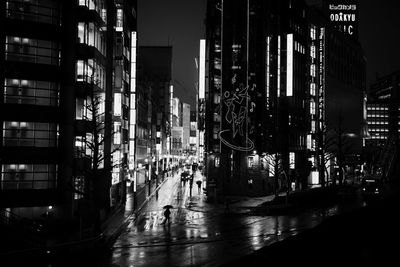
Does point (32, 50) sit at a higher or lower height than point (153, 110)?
lower

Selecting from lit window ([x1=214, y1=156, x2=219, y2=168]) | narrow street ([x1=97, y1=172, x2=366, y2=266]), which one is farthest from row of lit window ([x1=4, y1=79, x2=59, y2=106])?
lit window ([x1=214, y1=156, x2=219, y2=168])

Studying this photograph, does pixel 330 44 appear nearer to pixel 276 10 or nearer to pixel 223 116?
pixel 276 10

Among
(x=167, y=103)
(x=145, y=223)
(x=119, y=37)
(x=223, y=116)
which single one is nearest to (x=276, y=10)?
(x=223, y=116)

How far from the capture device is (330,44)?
4033 inches

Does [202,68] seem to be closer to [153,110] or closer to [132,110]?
[132,110]

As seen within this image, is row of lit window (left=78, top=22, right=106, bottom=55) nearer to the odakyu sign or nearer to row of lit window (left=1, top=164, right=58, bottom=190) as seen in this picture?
row of lit window (left=1, top=164, right=58, bottom=190)

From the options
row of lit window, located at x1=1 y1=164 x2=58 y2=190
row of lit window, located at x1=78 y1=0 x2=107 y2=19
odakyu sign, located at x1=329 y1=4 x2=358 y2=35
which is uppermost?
odakyu sign, located at x1=329 y1=4 x2=358 y2=35

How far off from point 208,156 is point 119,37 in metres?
23.2

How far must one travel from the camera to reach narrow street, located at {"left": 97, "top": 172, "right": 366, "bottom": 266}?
24.9 m

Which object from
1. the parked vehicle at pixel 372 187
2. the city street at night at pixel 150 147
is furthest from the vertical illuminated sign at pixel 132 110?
the parked vehicle at pixel 372 187

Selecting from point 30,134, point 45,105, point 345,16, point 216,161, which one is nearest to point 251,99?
point 216,161

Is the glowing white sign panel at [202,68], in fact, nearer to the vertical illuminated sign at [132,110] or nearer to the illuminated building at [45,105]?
the vertical illuminated sign at [132,110]

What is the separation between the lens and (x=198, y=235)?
106 feet

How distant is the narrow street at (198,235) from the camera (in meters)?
24.9
